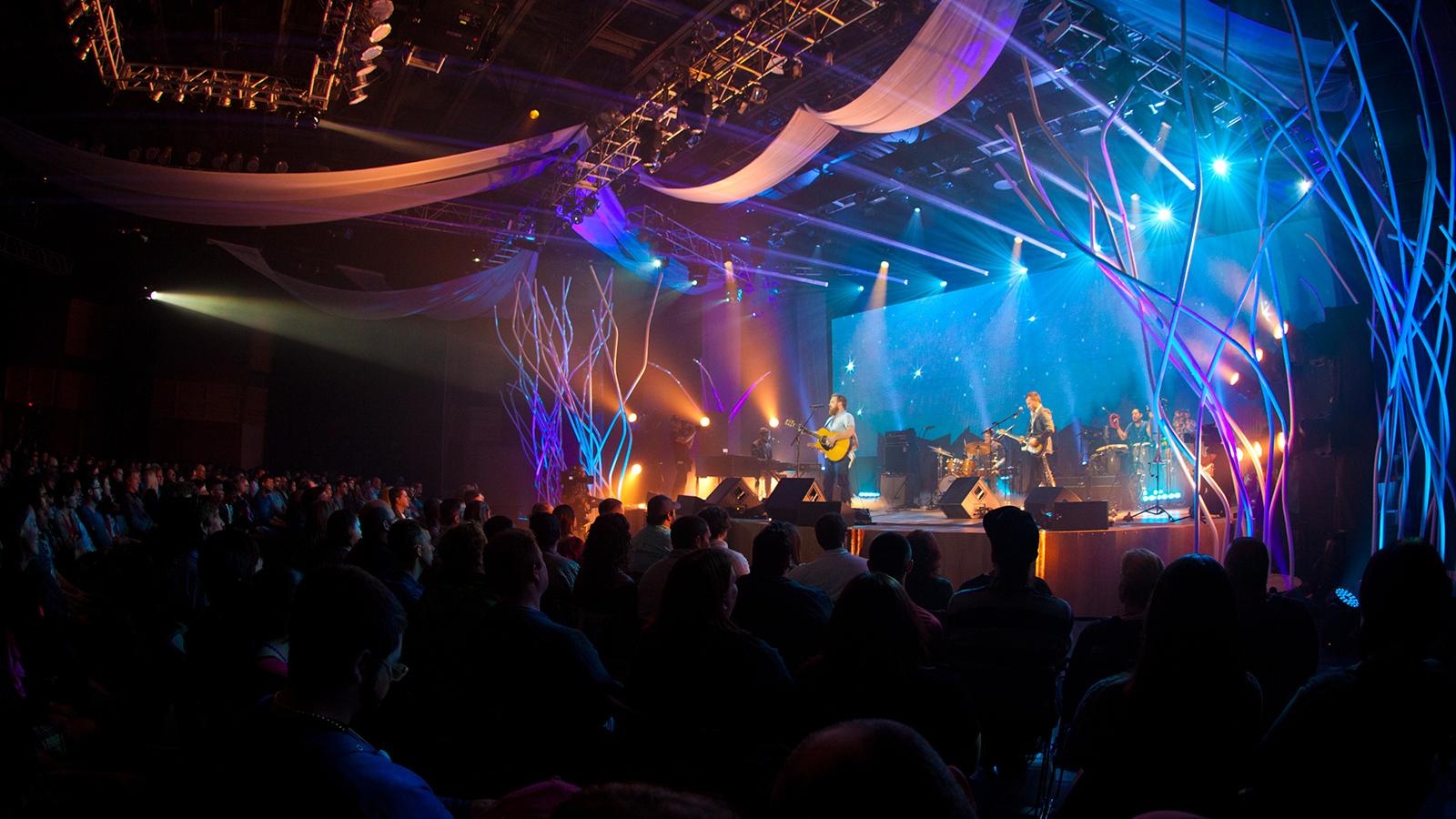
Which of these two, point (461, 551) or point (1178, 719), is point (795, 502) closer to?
point (461, 551)

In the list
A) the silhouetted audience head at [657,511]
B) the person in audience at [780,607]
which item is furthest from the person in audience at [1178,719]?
the silhouetted audience head at [657,511]

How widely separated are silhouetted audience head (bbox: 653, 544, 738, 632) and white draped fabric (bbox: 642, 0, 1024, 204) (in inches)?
206

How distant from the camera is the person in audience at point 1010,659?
9.28 ft

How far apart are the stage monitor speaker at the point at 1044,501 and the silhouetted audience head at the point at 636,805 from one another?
21.6 feet

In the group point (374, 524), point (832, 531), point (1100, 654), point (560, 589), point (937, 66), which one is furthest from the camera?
point (937, 66)

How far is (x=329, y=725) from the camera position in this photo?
4.54 ft

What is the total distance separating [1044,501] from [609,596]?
5438 millimetres

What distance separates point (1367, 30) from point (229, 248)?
12.8 m

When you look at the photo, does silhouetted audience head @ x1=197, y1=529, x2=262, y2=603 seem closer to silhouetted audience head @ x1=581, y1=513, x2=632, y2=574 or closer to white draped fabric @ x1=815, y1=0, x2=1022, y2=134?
silhouetted audience head @ x1=581, y1=513, x2=632, y2=574

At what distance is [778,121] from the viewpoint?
414 inches

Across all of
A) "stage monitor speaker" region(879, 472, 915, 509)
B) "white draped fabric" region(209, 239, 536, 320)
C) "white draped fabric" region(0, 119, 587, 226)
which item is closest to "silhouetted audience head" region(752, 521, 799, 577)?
"white draped fabric" region(0, 119, 587, 226)

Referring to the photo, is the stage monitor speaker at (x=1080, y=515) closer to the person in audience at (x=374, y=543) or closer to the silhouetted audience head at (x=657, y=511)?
the silhouetted audience head at (x=657, y=511)

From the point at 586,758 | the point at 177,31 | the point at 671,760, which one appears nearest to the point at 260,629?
the point at 586,758

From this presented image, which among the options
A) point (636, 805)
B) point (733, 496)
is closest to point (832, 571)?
point (636, 805)
